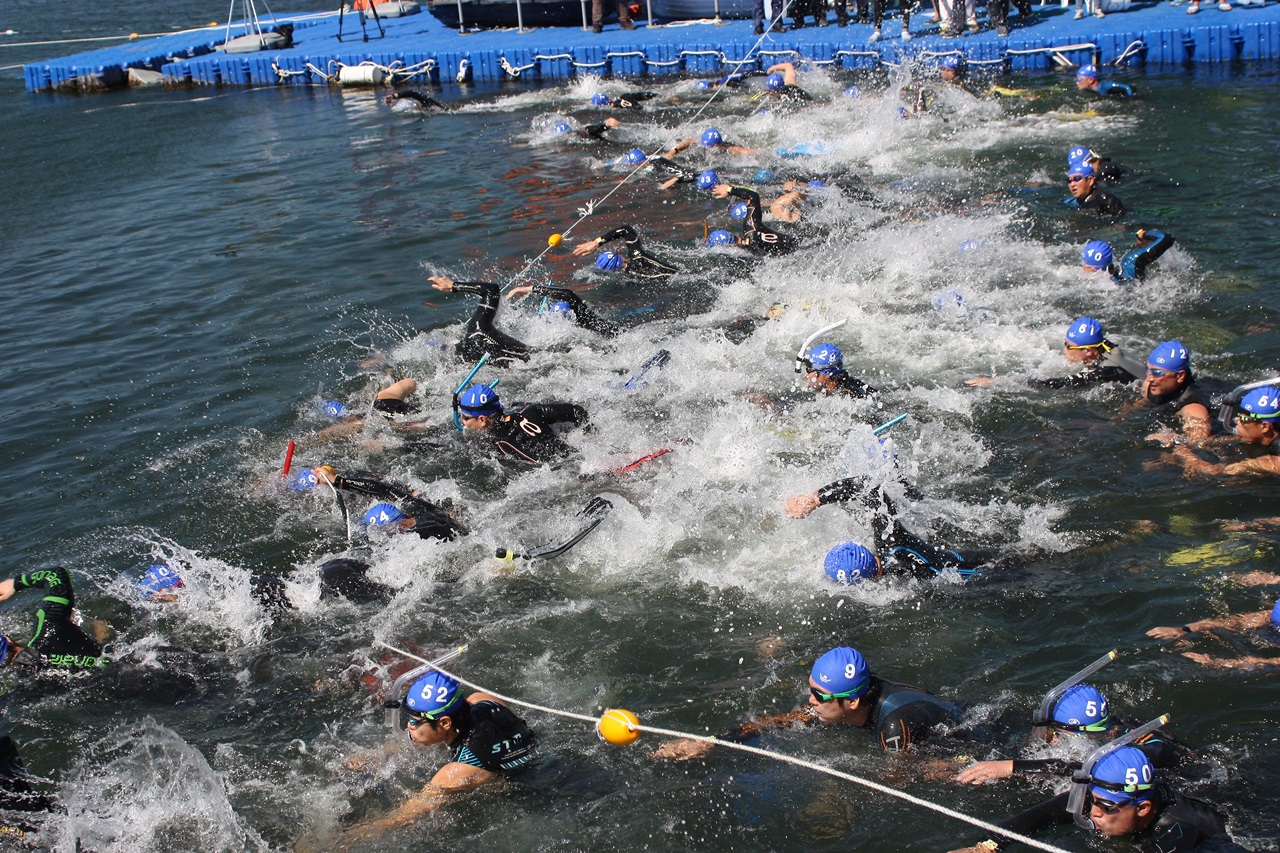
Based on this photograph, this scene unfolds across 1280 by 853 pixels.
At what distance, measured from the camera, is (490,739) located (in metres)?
5.45

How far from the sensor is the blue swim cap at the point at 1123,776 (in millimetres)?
4289

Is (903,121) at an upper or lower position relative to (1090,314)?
upper

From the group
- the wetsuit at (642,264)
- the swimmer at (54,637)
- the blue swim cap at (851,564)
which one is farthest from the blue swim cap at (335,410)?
the blue swim cap at (851,564)

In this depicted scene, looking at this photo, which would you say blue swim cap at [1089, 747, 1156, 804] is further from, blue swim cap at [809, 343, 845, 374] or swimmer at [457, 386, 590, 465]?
swimmer at [457, 386, 590, 465]

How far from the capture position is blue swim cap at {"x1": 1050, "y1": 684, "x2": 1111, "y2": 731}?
4766mm

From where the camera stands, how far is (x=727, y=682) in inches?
251

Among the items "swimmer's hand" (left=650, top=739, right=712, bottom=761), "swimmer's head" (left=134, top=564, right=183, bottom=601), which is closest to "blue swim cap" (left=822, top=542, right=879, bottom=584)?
"swimmer's hand" (left=650, top=739, right=712, bottom=761)

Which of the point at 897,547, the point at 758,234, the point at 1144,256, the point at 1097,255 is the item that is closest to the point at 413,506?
the point at 897,547

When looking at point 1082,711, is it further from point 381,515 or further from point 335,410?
point 335,410

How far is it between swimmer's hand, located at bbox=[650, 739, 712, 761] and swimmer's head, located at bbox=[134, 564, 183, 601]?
4040mm

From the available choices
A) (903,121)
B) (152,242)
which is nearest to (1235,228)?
(903,121)

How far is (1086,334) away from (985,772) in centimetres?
507

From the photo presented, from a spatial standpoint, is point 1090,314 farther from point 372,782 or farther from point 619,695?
point 372,782

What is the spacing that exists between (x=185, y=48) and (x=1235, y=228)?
3049cm
